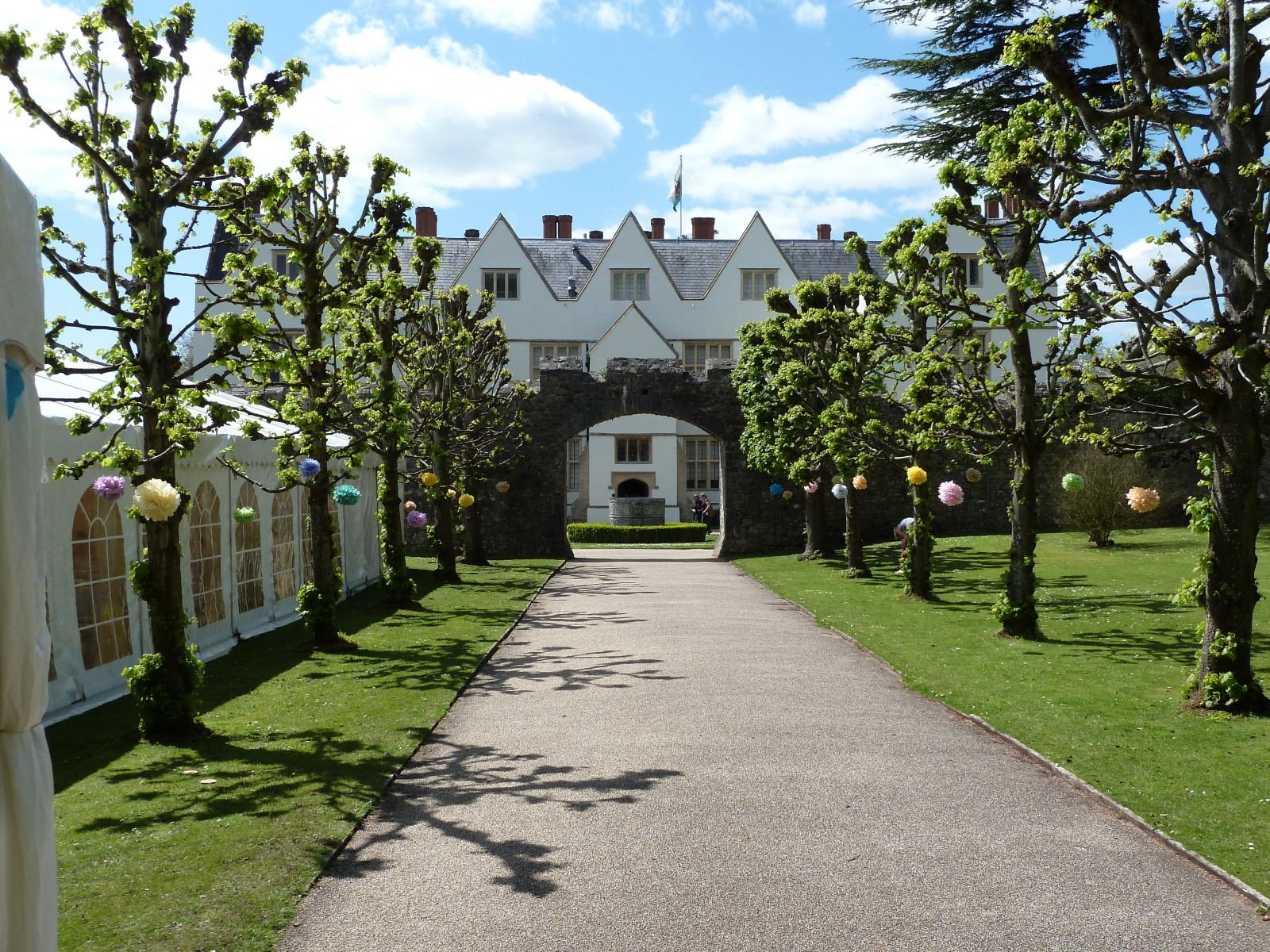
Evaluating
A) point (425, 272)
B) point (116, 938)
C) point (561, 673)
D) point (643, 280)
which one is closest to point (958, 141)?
point (425, 272)

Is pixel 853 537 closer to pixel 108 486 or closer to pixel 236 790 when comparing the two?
pixel 108 486

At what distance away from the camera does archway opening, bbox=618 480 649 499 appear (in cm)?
4776

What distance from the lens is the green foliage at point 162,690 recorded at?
29.1 ft

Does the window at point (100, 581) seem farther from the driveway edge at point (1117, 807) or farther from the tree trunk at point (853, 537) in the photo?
the tree trunk at point (853, 537)

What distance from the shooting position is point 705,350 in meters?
48.5

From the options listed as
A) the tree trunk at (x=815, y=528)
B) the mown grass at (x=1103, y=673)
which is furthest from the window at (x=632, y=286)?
the mown grass at (x=1103, y=673)

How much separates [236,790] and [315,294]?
7452 millimetres

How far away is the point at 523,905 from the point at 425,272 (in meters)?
15.7

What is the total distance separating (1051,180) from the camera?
13.1 meters

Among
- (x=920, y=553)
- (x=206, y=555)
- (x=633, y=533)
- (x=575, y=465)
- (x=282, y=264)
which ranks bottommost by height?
(x=633, y=533)

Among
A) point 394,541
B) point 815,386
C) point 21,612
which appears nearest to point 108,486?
point 21,612

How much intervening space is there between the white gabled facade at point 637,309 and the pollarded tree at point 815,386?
1643 centimetres

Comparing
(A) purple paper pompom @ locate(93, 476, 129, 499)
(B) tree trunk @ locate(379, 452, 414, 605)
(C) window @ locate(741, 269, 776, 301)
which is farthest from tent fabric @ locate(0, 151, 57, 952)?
(C) window @ locate(741, 269, 776, 301)

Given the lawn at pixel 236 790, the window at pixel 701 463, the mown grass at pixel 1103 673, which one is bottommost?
the mown grass at pixel 1103 673
